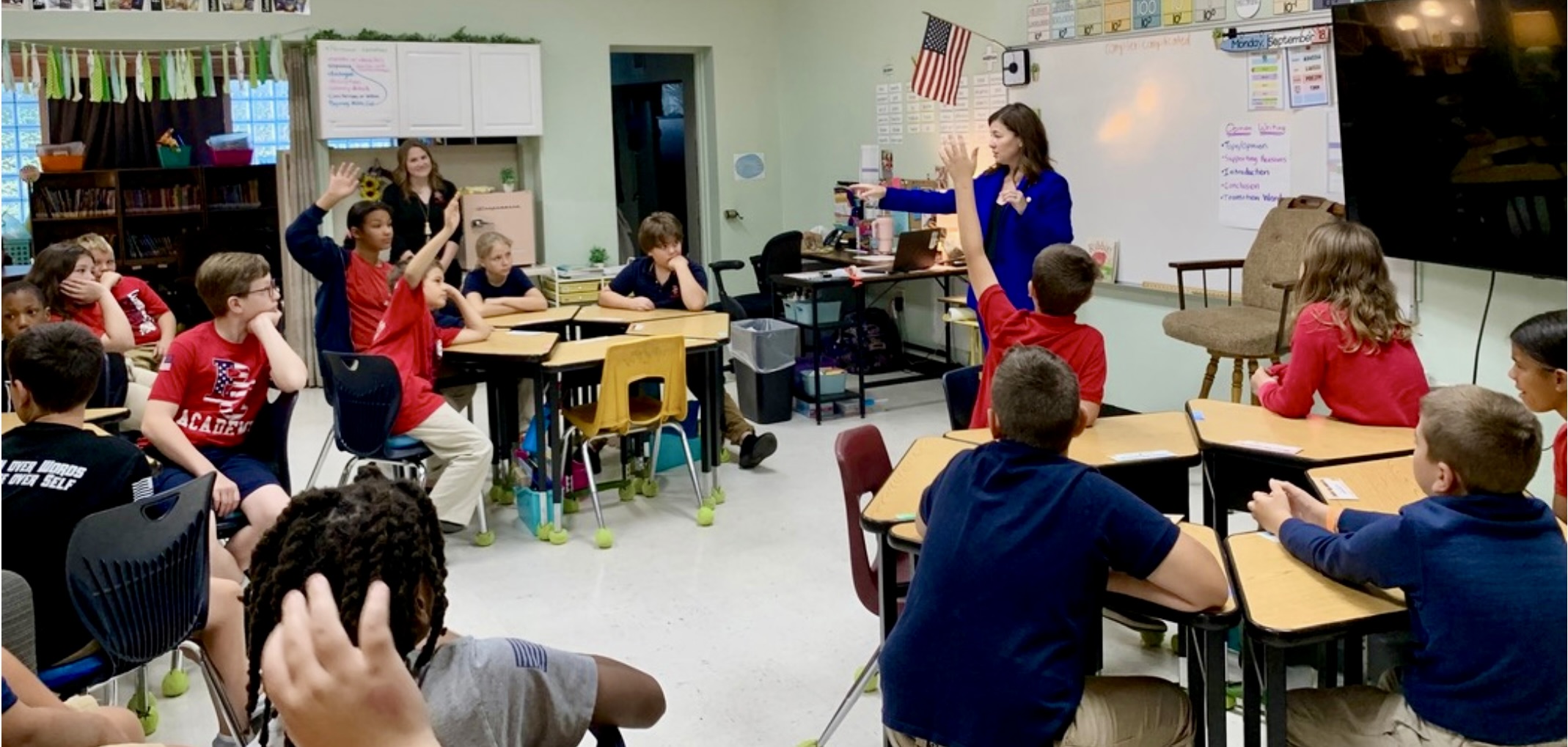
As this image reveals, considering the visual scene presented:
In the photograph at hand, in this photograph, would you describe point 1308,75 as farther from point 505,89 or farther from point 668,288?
point 505,89

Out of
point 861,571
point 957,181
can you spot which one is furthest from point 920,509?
point 957,181

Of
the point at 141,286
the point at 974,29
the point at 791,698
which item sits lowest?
the point at 791,698

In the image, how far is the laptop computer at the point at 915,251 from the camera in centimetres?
746

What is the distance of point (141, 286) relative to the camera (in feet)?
19.1

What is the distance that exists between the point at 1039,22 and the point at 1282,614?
540cm

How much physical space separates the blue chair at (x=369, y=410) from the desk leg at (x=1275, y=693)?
322 cm

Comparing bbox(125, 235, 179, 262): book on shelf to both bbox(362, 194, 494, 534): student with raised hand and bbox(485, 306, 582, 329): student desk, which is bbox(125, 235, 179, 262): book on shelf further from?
bbox(362, 194, 494, 534): student with raised hand

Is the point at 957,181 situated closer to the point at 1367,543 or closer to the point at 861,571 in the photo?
the point at 861,571

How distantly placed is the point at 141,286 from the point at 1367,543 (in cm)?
520

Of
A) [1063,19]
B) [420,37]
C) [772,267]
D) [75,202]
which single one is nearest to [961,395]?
[1063,19]

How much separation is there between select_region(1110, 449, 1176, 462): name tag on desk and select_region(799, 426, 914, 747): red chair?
55 cm

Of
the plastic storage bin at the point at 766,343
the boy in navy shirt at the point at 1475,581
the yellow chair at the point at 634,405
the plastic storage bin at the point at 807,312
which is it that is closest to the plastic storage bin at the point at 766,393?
the plastic storage bin at the point at 766,343

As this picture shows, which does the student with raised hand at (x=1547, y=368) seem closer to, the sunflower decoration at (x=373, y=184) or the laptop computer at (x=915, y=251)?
the laptop computer at (x=915, y=251)

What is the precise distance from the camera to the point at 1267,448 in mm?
3275
